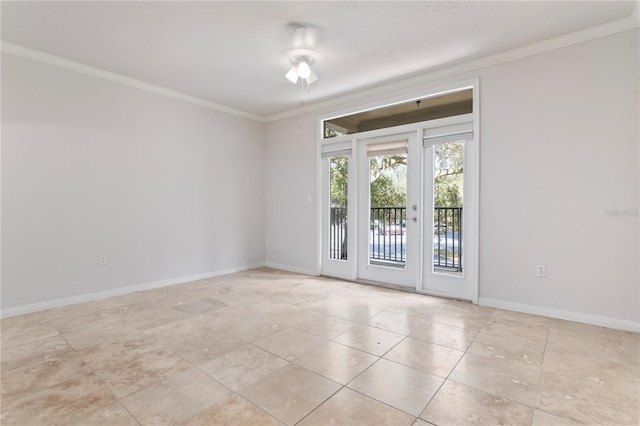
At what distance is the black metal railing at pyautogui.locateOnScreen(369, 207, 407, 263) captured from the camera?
4152 mm

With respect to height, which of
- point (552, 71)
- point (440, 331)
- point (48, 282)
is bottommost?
point (440, 331)

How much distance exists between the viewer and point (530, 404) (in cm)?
171

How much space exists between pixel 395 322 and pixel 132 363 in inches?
85.3

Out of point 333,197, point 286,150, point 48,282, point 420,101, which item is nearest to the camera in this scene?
point 48,282

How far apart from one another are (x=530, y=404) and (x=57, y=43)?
4.79 m

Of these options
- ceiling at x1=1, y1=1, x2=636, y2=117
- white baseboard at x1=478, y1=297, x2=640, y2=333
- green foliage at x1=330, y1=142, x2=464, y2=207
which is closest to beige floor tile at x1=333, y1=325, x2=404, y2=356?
white baseboard at x1=478, y1=297, x2=640, y2=333

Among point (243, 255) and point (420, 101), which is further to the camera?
point (243, 255)

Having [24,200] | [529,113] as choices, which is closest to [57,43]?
[24,200]

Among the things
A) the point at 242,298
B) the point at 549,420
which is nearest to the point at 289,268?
the point at 242,298

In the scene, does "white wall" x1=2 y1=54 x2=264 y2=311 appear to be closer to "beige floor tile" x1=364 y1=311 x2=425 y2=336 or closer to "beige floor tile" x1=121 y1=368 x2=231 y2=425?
"beige floor tile" x1=121 y1=368 x2=231 y2=425

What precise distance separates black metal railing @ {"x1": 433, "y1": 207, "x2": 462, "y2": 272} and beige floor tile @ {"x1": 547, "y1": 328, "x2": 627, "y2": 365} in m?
1.19

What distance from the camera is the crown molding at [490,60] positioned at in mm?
2697

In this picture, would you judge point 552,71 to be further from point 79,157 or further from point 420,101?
point 79,157

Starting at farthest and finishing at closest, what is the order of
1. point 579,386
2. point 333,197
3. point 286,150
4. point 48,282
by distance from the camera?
point 286,150
point 333,197
point 48,282
point 579,386
